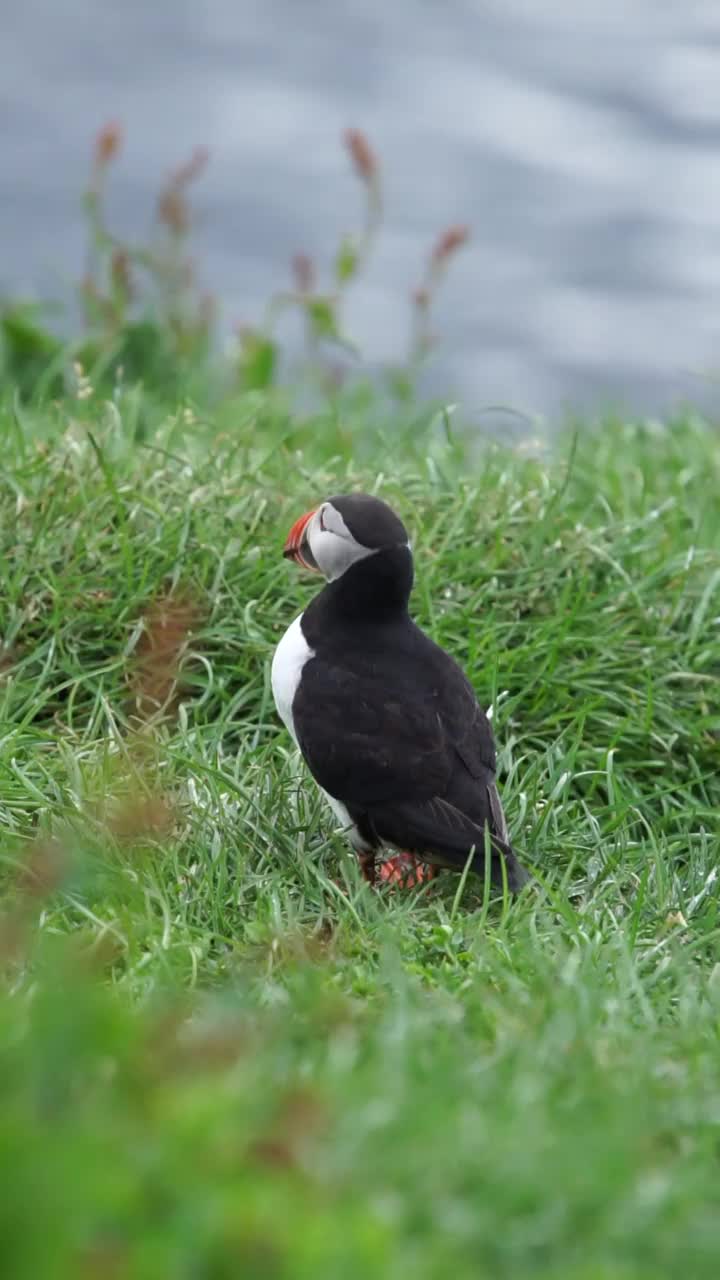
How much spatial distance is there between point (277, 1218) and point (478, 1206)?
21.8 inches

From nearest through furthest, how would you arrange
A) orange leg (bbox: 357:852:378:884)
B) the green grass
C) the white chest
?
the green grass
the white chest
orange leg (bbox: 357:852:378:884)

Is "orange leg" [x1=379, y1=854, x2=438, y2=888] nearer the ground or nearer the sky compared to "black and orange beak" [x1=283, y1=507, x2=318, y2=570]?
nearer the ground

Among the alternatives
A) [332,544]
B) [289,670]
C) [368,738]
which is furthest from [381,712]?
[332,544]

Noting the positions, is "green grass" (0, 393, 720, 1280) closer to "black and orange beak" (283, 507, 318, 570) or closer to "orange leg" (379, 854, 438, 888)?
"orange leg" (379, 854, 438, 888)

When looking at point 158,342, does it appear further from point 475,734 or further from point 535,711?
point 475,734

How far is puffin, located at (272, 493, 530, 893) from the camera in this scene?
147 inches

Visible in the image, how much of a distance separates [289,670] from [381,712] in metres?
0.27

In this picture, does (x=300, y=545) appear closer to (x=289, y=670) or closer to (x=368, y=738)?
(x=289, y=670)

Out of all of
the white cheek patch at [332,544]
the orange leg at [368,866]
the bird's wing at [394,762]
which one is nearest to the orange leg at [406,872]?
the orange leg at [368,866]

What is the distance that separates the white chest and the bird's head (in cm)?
18

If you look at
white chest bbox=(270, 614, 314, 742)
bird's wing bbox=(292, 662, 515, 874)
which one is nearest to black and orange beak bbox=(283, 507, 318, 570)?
white chest bbox=(270, 614, 314, 742)

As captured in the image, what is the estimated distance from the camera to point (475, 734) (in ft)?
12.8

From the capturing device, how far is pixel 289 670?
12.7ft

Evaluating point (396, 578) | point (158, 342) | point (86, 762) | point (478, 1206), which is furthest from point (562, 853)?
point (158, 342)
